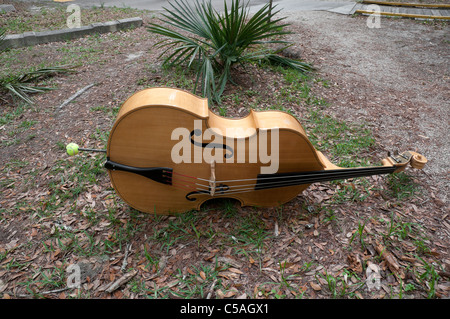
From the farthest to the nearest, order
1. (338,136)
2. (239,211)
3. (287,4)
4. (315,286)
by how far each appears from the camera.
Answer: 1. (287,4)
2. (338,136)
3. (239,211)
4. (315,286)

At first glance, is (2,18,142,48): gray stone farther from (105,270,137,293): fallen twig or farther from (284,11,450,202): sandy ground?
(105,270,137,293): fallen twig

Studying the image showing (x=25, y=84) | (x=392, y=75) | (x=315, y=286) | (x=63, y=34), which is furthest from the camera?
(x=63, y=34)

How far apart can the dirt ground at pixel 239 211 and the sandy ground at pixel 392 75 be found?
0.02 meters

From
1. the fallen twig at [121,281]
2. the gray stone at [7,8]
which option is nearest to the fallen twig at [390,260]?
the fallen twig at [121,281]

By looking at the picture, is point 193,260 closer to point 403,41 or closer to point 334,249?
point 334,249

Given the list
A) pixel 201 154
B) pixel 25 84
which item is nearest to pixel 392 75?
pixel 201 154

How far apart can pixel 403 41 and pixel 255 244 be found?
210 inches

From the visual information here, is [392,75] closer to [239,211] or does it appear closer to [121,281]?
[239,211]

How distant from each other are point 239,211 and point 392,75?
3.49 meters

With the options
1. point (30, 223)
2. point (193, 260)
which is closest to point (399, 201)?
point (193, 260)

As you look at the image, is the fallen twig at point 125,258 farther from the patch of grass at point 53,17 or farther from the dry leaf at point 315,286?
the patch of grass at point 53,17

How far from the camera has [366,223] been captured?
2059mm

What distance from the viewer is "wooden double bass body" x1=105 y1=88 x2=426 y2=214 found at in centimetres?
175

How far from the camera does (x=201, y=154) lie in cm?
184
